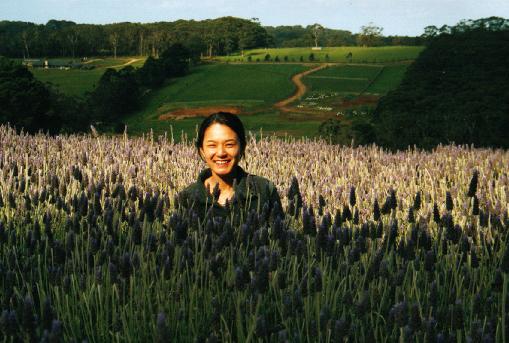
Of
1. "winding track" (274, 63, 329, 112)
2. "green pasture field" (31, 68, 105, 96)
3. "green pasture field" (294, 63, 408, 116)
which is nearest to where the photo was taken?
"green pasture field" (294, 63, 408, 116)

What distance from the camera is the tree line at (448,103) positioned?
12766 millimetres

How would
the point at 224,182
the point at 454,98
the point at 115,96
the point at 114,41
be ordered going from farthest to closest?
the point at 114,41 → the point at 115,96 → the point at 454,98 → the point at 224,182

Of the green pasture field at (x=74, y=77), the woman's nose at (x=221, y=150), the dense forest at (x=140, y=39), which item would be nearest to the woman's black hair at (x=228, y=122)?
the woman's nose at (x=221, y=150)

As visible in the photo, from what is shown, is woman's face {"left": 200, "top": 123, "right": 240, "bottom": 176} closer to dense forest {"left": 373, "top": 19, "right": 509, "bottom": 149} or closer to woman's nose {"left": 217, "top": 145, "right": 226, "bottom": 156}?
woman's nose {"left": 217, "top": 145, "right": 226, "bottom": 156}

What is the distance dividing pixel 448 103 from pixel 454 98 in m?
1.29

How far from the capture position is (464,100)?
1702 cm

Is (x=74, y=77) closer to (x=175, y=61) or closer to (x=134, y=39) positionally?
(x=175, y=61)

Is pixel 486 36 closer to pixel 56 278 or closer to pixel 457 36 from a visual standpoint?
pixel 457 36

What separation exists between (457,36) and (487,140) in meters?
15.4

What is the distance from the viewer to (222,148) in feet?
13.9

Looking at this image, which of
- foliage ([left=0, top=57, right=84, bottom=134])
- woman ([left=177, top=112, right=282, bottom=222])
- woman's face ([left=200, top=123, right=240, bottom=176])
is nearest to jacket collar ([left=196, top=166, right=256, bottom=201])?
woman ([left=177, top=112, right=282, bottom=222])

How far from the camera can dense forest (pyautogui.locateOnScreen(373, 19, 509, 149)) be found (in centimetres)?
1275

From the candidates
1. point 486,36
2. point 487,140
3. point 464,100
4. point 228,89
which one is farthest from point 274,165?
point 228,89

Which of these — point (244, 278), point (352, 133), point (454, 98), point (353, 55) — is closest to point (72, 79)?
point (353, 55)
